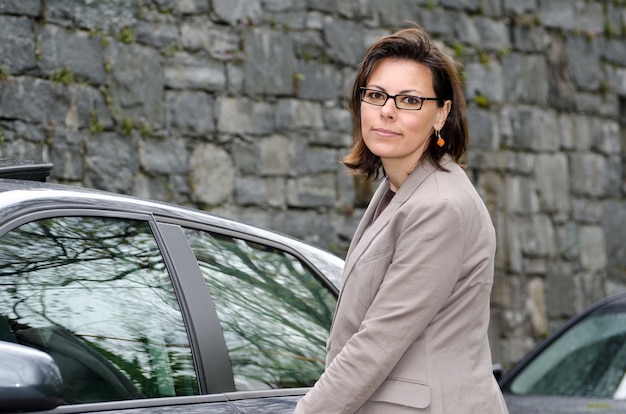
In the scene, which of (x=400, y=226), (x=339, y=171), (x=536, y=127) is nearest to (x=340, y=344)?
(x=400, y=226)

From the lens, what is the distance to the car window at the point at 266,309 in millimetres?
3148

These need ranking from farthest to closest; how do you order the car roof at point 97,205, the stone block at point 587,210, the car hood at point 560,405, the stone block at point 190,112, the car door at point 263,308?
1. the stone block at point 587,210
2. the stone block at point 190,112
3. the car hood at point 560,405
4. the car door at point 263,308
5. the car roof at point 97,205

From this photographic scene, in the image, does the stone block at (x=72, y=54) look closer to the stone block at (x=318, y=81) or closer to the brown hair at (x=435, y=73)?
the stone block at (x=318, y=81)

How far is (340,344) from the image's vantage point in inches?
112

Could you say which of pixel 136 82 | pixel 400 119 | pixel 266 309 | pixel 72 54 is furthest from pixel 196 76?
pixel 400 119

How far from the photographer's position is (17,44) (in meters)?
7.40

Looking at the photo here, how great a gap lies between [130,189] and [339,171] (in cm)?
197

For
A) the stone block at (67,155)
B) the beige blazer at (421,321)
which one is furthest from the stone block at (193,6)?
the beige blazer at (421,321)

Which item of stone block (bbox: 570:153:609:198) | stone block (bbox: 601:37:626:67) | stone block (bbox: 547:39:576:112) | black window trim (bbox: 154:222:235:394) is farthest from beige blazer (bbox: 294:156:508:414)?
stone block (bbox: 601:37:626:67)

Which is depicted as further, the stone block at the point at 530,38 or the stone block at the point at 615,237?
the stone block at the point at 615,237

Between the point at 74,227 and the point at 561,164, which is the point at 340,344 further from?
the point at 561,164

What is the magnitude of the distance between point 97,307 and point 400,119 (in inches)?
35.4

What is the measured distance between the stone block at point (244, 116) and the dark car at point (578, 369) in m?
3.64

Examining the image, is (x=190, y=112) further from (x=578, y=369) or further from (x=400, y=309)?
(x=400, y=309)
